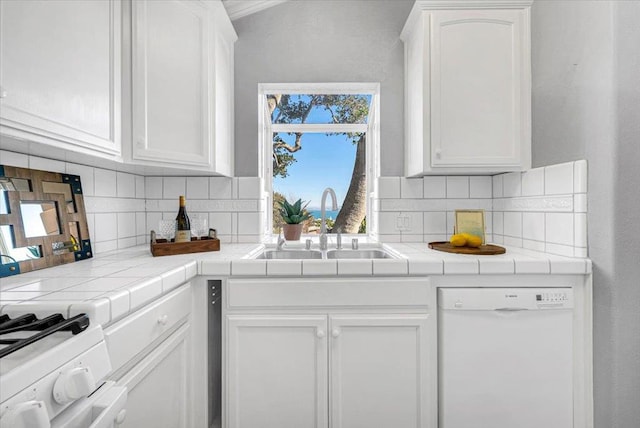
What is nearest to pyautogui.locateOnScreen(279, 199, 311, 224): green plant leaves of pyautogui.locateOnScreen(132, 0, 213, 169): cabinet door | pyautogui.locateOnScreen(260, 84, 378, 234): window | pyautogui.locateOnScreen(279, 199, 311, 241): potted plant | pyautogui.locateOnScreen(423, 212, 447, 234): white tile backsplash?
pyautogui.locateOnScreen(279, 199, 311, 241): potted plant

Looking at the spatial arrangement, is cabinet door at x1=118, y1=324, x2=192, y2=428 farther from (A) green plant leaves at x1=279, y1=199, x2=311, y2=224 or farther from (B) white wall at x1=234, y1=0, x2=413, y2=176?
(B) white wall at x1=234, y1=0, x2=413, y2=176

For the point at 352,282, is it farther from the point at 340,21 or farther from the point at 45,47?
the point at 340,21

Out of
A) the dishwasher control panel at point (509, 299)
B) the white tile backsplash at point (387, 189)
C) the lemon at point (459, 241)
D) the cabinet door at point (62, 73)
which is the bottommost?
the dishwasher control panel at point (509, 299)

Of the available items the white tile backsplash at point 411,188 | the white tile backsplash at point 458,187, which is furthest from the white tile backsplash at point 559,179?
the white tile backsplash at point 411,188

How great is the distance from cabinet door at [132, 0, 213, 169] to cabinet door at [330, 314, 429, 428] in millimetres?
1151

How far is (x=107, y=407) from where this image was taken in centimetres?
69

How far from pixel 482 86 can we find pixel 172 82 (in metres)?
1.59

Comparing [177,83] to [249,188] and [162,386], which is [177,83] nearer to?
[249,188]

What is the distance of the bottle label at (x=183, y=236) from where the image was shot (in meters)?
1.73

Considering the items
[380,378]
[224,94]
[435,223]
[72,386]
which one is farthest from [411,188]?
[72,386]

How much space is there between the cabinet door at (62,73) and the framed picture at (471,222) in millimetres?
1753

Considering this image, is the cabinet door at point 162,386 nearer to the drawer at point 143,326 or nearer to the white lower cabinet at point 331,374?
the drawer at point 143,326

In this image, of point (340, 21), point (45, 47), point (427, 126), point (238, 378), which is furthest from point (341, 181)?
point (45, 47)

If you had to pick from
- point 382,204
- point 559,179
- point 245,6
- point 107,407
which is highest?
point 245,6
